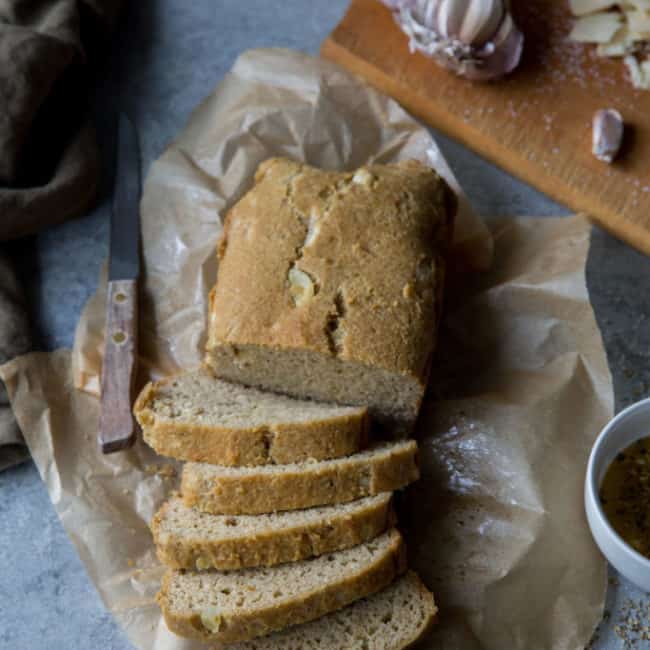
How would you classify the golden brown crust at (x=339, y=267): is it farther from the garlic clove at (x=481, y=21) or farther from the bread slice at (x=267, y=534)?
the garlic clove at (x=481, y=21)

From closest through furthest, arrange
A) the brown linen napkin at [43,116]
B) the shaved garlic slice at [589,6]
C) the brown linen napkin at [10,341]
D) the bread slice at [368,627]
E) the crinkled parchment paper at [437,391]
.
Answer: the bread slice at [368,627]
the crinkled parchment paper at [437,391]
the brown linen napkin at [10,341]
the brown linen napkin at [43,116]
the shaved garlic slice at [589,6]

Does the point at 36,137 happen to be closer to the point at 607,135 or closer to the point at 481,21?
the point at 481,21

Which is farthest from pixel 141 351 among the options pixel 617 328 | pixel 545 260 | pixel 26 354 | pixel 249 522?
pixel 617 328

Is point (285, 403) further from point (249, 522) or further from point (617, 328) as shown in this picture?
point (617, 328)

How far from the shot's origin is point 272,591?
9.31ft

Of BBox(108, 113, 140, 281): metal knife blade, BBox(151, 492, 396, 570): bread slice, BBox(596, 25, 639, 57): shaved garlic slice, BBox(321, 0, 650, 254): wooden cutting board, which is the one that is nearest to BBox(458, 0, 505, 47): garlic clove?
BBox(321, 0, 650, 254): wooden cutting board

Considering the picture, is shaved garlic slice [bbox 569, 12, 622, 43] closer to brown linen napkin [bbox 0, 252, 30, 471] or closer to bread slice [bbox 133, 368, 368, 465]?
bread slice [bbox 133, 368, 368, 465]

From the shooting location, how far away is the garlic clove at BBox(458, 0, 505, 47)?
11.4 ft

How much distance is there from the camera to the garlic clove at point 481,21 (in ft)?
11.4

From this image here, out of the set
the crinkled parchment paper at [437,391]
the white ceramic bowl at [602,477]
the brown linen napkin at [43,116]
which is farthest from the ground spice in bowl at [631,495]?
the brown linen napkin at [43,116]

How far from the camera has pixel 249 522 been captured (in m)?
2.89

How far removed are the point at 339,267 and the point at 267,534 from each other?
0.88 m

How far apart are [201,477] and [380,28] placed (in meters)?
2.06

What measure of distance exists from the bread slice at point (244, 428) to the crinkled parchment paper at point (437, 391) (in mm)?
382
